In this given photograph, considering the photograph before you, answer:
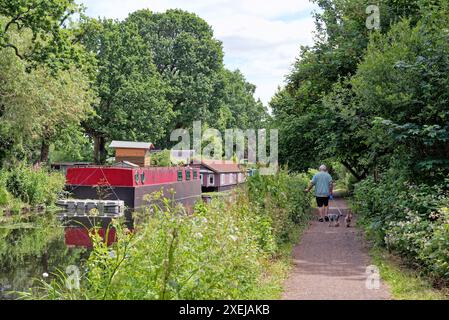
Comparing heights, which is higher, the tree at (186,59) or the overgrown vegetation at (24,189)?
the tree at (186,59)

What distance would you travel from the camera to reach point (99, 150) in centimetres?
4312

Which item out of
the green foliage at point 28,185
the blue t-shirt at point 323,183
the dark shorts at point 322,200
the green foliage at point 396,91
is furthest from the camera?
the green foliage at point 28,185

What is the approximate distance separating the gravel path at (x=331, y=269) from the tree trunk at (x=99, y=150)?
31756 millimetres

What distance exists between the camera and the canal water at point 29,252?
1116 centimetres

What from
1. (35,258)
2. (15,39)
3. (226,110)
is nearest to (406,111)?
(35,258)

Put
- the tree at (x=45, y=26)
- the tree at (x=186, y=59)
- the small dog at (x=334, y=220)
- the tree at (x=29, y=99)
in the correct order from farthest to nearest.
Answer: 1. the tree at (x=186, y=59)
2. the tree at (x=29, y=99)
3. the tree at (x=45, y=26)
4. the small dog at (x=334, y=220)

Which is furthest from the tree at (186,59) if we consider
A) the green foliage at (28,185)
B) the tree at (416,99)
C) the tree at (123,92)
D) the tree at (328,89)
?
the tree at (416,99)

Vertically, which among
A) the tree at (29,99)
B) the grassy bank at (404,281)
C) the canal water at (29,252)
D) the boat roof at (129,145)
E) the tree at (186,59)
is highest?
the tree at (186,59)

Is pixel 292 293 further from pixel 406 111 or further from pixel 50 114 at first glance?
pixel 50 114

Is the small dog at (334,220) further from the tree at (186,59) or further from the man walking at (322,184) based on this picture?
the tree at (186,59)

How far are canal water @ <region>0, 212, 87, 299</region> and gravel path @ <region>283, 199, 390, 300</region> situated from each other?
3.71 m

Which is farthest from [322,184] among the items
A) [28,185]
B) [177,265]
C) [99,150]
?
[99,150]

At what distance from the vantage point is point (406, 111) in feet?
33.3

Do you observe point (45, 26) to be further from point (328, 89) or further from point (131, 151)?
point (131, 151)
